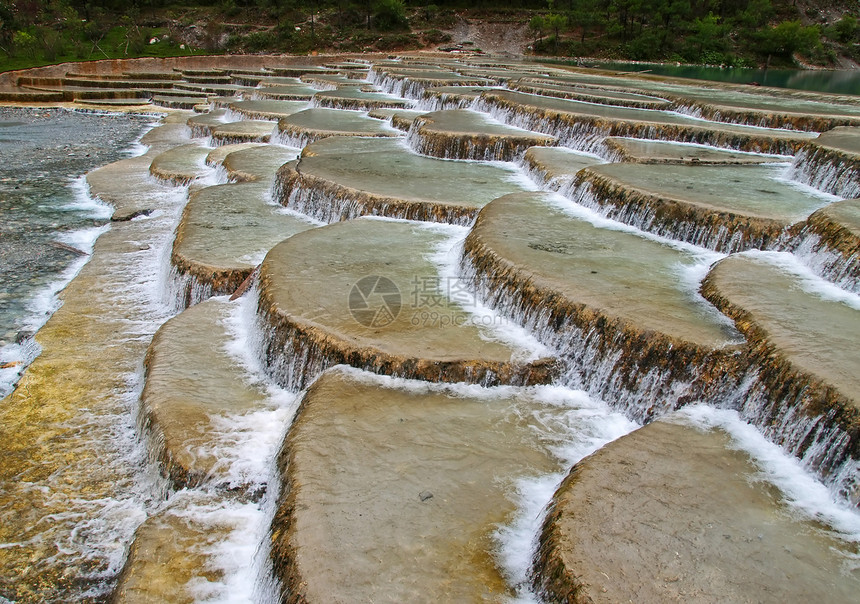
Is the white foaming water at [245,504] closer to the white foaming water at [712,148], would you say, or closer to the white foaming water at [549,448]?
the white foaming water at [549,448]

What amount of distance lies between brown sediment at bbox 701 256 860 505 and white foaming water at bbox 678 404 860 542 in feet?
0.20

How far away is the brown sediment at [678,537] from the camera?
290 centimetres

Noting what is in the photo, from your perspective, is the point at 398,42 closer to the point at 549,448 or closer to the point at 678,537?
the point at 549,448

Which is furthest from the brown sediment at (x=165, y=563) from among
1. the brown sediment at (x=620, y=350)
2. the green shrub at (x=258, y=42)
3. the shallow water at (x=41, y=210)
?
the green shrub at (x=258, y=42)

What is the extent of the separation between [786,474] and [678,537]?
105 centimetres

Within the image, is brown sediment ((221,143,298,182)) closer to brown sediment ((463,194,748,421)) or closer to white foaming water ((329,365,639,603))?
brown sediment ((463,194,748,421))

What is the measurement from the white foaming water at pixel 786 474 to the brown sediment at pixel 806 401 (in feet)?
0.20

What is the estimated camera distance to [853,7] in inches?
2576

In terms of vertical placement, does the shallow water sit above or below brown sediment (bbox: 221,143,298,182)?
below

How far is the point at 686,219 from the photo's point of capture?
A: 6828 millimetres

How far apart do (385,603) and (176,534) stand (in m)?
1.60

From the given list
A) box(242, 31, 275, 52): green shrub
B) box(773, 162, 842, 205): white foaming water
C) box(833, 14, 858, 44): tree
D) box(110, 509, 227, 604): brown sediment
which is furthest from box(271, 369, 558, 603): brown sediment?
box(833, 14, 858, 44): tree

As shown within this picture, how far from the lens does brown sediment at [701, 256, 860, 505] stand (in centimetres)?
362

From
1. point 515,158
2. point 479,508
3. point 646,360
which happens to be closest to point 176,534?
point 479,508
